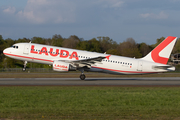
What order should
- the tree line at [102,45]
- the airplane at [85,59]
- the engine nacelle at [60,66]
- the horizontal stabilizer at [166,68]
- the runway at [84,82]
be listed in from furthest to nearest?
1. the tree line at [102,45]
2. the horizontal stabilizer at [166,68]
3. the airplane at [85,59]
4. the engine nacelle at [60,66]
5. the runway at [84,82]

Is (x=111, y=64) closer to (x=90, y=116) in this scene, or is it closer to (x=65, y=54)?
(x=65, y=54)

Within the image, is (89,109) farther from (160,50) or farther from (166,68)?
(160,50)

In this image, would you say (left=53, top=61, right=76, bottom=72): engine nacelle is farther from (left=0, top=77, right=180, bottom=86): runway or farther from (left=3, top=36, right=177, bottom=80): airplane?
(left=0, top=77, right=180, bottom=86): runway

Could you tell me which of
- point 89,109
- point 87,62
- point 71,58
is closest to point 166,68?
point 87,62

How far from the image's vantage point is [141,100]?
15.1 metres

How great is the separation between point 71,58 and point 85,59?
2299 mm

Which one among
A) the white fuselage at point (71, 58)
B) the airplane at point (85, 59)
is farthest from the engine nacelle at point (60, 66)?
the white fuselage at point (71, 58)

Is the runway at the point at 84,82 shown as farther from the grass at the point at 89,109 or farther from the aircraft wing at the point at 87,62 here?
the grass at the point at 89,109

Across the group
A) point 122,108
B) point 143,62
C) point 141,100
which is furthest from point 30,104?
point 143,62

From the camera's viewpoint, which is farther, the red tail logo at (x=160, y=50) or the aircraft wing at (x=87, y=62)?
the red tail logo at (x=160, y=50)

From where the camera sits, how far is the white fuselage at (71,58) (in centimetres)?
3036

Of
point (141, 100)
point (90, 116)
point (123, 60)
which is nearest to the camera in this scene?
point (90, 116)

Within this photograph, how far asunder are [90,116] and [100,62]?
20940mm

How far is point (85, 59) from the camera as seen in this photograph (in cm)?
2955
